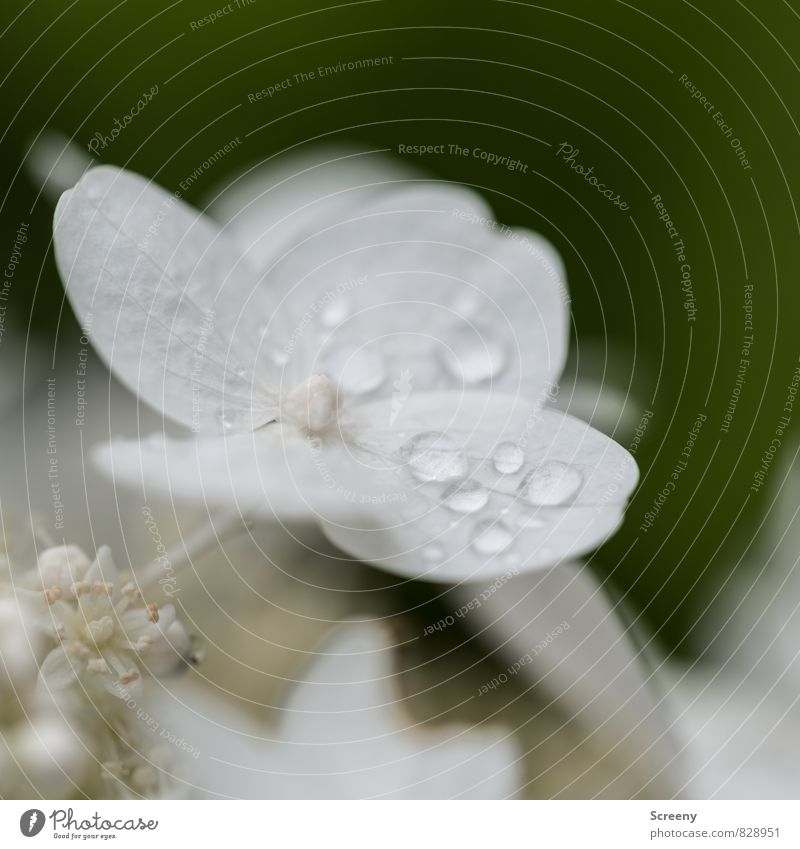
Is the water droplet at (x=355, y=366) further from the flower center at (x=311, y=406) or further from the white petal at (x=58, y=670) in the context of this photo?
the white petal at (x=58, y=670)

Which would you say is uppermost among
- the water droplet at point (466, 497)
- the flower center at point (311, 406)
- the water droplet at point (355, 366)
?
the water droplet at point (355, 366)

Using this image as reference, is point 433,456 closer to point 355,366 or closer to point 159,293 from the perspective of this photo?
point 355,366

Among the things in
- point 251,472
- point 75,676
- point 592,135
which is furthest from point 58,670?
point 592,135

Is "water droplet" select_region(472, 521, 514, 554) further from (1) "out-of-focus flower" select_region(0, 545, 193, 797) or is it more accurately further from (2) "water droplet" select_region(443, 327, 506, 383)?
(1) "out-of-focus flower" select_region(0, 545, 193, 797)

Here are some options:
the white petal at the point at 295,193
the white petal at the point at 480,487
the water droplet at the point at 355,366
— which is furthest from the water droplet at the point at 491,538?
the white petal at the point at 295,193

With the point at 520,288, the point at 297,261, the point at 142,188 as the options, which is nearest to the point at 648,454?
the point at 520,288
